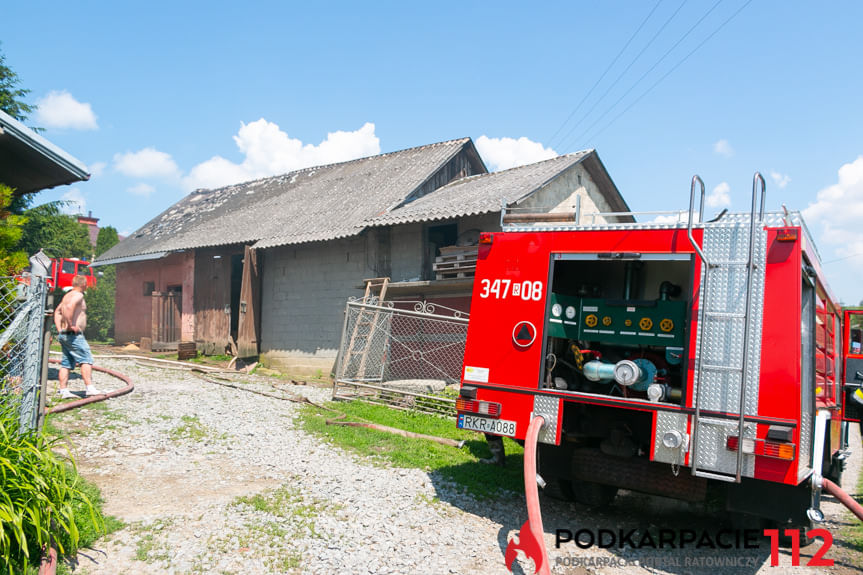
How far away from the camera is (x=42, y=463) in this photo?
4129mm

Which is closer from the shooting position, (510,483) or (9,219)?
(9,219)

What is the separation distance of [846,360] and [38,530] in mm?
8981

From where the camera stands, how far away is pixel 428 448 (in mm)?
7691

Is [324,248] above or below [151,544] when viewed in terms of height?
above

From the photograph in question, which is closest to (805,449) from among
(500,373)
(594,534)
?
→ (594,534)

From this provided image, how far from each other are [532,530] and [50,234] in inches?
1091

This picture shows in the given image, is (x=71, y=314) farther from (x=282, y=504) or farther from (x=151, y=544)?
(x=151, y=544)

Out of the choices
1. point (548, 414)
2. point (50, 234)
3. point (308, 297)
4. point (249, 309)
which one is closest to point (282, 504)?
point (548, 414)

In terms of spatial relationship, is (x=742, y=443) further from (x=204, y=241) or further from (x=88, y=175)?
(x=204, y=241)

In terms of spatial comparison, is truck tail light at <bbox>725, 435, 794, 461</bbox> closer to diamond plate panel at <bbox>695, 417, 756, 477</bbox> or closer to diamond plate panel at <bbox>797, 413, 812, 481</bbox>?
diamond plate panel at <bbox>695, 417, 756, 477</bbox>

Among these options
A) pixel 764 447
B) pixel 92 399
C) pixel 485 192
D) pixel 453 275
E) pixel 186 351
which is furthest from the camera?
pixel 186 351

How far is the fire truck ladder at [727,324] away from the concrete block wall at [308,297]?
1192cm

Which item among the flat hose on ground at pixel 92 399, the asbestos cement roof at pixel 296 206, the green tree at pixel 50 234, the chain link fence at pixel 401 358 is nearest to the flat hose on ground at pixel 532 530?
the chain link fence at pixel 401 358

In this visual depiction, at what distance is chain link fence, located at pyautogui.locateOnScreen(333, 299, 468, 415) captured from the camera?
1098 cm
